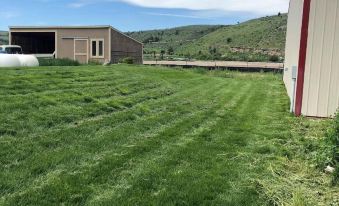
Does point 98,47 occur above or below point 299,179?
above

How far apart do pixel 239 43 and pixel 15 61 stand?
3141 inches

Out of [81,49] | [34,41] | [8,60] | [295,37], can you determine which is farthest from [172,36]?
[295,37]

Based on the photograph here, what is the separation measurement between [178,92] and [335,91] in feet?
23.4

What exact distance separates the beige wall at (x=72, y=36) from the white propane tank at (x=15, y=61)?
18.0 m

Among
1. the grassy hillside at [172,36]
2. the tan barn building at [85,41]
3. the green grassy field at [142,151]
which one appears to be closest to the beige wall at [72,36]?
the tan barn building at [85,41]

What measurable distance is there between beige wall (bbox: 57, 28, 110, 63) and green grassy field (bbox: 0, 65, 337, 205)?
26297mm

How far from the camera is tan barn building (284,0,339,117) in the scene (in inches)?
471

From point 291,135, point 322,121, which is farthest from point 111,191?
point 322,121

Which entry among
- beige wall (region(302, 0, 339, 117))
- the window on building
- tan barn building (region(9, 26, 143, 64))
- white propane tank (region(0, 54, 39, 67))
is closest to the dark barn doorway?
tan barn building (region(9, 26, 143, 64))

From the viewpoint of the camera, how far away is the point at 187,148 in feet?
27.1

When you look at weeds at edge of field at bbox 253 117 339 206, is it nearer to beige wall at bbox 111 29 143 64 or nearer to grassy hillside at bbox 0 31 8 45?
beige wall at bbox 111 29 143 64

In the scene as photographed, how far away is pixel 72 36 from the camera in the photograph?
4116cm

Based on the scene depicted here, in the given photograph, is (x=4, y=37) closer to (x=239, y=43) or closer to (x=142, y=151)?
(x=239, y=43)

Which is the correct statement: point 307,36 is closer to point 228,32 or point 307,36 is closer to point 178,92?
point 178,92
